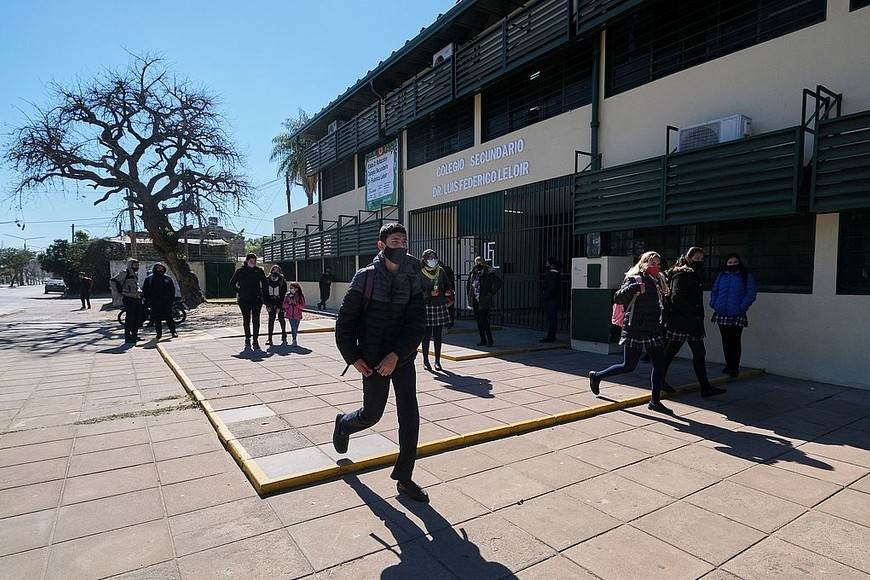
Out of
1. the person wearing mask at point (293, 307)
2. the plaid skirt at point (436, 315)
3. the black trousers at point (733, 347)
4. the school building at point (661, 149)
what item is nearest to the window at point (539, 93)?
the school building at point (661, 149)

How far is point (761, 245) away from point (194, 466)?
26.1 ft

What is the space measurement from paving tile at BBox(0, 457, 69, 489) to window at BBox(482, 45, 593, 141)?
997 cm

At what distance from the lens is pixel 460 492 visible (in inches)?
131

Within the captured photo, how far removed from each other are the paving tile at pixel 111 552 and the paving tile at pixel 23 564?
0.14ft

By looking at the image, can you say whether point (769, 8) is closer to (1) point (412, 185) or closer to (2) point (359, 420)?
(2) point (359, 420)

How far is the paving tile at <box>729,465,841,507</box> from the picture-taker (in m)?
3.23

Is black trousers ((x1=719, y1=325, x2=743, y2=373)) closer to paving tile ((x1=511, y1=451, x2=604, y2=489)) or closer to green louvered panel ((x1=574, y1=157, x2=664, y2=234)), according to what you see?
green louvered panel ((x1=574, y1=157, x2=664, y2=234))

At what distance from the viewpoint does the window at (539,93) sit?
9.89 metres

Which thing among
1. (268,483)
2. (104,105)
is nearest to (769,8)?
(268,483)

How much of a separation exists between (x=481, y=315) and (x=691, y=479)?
19.7 feet

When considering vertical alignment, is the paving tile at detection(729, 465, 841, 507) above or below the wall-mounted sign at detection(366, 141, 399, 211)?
below

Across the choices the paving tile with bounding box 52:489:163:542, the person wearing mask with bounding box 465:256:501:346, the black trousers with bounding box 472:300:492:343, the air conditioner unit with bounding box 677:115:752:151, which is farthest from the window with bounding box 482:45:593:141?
the paving tile with bounding box 52:489:163:542

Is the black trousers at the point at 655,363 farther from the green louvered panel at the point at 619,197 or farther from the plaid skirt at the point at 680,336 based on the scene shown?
the green louvered panel at the point at 619,197

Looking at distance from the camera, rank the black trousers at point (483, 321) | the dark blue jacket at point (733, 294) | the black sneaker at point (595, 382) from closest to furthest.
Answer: the black sneaker at point (595, 382) → the dark blue jacket at point (733, 294) → the black trousers at point (483, 321)
